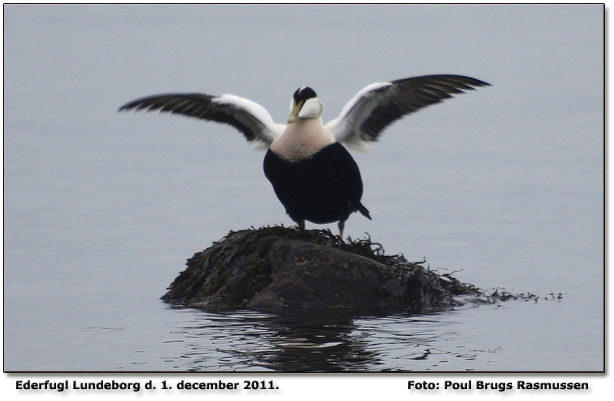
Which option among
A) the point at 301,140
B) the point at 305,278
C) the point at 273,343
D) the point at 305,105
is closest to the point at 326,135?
the point at 301,140

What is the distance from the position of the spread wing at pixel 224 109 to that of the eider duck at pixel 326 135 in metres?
0.01

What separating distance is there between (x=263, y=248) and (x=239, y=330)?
1361 millimetres

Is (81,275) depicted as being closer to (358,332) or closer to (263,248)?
(263,248)

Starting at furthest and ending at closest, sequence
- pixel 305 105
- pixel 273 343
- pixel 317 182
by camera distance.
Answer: pixel 317 182 < pixel 305 105 < pixel 273 343

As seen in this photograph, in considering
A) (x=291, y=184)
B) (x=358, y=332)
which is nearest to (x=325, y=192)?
(x=291, y=184)

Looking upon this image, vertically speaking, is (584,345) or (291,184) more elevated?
(291,184)

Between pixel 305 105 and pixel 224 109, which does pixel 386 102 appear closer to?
pixel 305 105

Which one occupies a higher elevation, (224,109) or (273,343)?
(224,109)

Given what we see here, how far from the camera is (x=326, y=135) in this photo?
14047 millimetres

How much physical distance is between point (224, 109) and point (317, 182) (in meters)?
1.34

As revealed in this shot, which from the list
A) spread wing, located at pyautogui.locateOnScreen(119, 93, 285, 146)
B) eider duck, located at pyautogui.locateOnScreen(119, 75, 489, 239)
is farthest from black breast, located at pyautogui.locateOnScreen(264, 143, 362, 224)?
spread wing, located at pyautogui.locateOnScreen(119, 93, 285, 146)

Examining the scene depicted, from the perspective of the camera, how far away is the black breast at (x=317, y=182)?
13.9m

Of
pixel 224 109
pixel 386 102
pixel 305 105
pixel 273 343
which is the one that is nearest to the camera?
pixel 273 343

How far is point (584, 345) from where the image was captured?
12.6 meters
